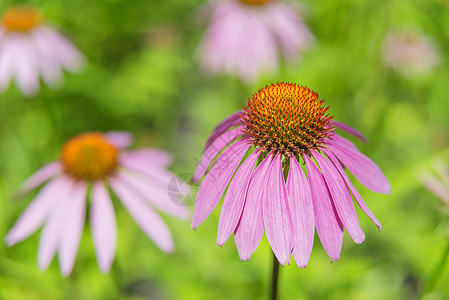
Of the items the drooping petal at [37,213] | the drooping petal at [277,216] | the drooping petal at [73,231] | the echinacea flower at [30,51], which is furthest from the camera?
the echinacea flower at [30,51]

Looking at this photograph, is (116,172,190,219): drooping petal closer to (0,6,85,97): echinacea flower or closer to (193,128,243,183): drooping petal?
(193,128,243,183): drooping petal

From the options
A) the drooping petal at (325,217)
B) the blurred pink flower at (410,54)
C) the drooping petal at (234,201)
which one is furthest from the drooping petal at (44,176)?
the blurred pink flower at (410,54)

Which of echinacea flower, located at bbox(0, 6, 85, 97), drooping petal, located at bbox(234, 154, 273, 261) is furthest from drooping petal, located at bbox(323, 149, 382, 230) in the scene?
echinacea flower, located at bbox(0, 6, 85, 97)

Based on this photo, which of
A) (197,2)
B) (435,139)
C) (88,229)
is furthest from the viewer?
(197,2)

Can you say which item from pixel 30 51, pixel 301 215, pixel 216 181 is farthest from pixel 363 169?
pixel 30 51

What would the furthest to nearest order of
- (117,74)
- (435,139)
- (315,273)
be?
(117,74)
(435,139)
(315,273)

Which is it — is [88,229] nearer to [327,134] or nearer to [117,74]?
[117,74]

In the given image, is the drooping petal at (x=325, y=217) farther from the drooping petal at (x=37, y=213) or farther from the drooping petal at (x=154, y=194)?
the drooping petal at (x=37, y=213)

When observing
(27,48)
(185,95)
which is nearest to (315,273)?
(27,48)
